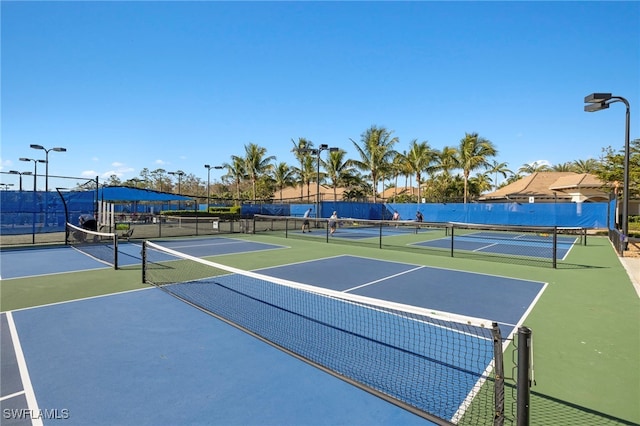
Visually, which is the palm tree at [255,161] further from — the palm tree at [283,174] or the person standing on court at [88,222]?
the person standing on court at [88,222]

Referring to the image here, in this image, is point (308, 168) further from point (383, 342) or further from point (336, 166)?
point (383, 342)

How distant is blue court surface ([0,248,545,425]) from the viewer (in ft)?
10.8

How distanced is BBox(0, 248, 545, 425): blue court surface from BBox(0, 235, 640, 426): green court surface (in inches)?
28.0

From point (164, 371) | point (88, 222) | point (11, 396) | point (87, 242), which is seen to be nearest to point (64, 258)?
point (87, 242)

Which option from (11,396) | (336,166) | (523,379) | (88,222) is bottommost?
(11,396)

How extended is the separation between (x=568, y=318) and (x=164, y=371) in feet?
21.4

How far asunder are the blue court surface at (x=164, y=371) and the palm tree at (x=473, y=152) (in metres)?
33.0

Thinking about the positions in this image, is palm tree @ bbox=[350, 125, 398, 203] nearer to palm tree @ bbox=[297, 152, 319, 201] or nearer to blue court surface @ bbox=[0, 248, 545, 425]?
palm tree @ bbox=[297, 152, 319, 201]

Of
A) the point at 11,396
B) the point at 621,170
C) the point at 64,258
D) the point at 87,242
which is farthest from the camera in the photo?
the point at 621,170

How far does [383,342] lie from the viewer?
16.3 feet

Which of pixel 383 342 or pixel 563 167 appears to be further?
pixel 563 167

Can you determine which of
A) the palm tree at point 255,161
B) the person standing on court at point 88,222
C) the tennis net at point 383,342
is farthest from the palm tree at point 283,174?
the tennis net at point 383,342

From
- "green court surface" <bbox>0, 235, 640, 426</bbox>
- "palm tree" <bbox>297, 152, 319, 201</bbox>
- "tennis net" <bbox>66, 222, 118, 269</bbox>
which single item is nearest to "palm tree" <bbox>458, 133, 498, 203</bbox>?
"palm tree" <bbox>297, 152, 319, 201</bbox>

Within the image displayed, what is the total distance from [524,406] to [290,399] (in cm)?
214
